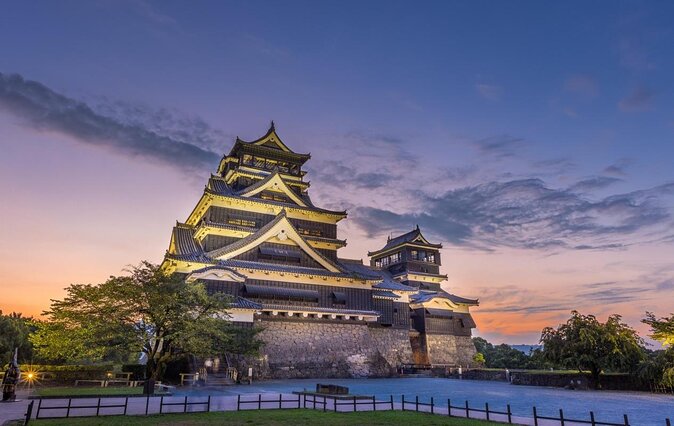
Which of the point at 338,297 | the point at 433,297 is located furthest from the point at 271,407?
the point at 433,297

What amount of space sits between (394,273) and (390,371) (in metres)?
23.4

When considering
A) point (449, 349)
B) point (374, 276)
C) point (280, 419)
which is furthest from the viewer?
point (449, 349)

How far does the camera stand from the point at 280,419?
1338 centimetres

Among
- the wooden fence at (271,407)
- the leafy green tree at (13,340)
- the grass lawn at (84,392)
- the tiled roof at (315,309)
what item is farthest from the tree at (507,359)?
the leafy green tree at (13,340)

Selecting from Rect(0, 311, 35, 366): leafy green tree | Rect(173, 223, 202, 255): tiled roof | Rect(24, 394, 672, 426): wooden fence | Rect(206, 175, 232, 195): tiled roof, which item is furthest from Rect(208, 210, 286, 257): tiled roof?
Rect(24, 394, 672, 426): wooden fence

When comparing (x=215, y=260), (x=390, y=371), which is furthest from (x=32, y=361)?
(x=390, y=371)

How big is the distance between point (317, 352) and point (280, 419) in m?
21.7

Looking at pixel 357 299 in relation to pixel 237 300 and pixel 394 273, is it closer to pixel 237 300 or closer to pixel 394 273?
pixel 237 300

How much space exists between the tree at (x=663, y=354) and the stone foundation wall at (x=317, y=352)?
63.3 feet

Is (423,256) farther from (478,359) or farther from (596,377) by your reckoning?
(596,377)

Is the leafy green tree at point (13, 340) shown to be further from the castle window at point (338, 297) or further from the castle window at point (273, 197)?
the castle window at point (338, 297)

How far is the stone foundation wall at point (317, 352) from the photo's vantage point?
106ft

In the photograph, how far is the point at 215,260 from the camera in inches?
1334

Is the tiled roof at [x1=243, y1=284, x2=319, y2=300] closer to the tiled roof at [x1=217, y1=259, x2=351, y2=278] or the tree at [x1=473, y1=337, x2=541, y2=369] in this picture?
the tiled roof at [x1=217, y1=259, x2=351, y2=278]
